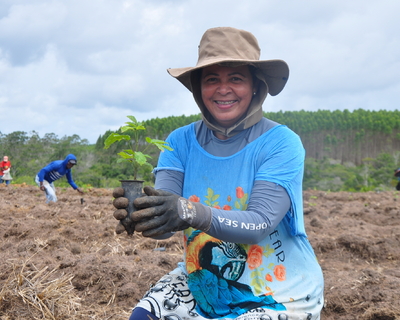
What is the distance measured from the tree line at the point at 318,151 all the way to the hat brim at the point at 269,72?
42.3 ft

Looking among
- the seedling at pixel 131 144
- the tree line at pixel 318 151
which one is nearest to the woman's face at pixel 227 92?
the seedling at pixel 131 144

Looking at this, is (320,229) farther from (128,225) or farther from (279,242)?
(128,225)

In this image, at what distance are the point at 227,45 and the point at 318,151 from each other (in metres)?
29.2

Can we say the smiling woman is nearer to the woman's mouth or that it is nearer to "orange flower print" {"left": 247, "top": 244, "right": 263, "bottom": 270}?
the woman's mouth

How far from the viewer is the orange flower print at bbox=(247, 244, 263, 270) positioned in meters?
1.80

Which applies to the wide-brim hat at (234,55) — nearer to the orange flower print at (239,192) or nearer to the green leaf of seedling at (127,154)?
the green leaf of seedling at (127,154)

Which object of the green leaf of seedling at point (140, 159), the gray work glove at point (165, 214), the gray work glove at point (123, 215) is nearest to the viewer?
the gray work glove at point (165, 214)

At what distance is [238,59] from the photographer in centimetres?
181

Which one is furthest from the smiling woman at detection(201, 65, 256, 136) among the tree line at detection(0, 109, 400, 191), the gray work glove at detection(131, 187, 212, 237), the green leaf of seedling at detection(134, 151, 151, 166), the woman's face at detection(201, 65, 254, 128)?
the tree line at detection(0, 109, 400, 191)

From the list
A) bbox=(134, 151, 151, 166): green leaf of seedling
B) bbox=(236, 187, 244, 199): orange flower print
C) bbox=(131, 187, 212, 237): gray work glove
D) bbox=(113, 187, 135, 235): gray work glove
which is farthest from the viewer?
bbox=(236, 187, 244, 199): orange flower print

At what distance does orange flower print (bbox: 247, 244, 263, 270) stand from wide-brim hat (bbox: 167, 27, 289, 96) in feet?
2.71

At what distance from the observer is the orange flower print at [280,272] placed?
5.91 feet

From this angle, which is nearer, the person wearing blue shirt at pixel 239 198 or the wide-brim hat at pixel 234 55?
the person wearing blue shirt at pixel 239 198

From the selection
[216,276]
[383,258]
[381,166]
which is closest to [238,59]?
[216,276]
